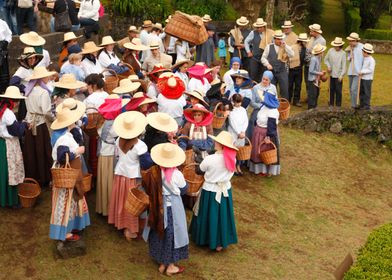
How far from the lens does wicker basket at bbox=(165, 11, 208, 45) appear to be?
41.4ft

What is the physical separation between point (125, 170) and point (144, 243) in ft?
3.74

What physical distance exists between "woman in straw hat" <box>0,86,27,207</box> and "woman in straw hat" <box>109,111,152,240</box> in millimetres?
1415

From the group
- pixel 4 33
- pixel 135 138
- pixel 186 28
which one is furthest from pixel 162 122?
pixel 186 28

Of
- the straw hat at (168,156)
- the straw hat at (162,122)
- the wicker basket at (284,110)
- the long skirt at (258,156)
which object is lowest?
the long skirt at (258,156)

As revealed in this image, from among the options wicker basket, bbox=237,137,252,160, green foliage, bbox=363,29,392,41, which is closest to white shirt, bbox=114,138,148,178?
wicker basket, bbox=237,137,252,160

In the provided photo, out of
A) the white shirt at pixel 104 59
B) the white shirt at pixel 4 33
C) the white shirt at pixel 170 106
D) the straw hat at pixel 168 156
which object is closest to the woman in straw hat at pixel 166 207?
the straw hat at pixel 168 156

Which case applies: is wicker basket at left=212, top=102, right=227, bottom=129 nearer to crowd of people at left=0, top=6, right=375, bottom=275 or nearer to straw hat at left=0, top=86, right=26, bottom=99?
crowd of people at left=0, top=6, right=375, bottom=275

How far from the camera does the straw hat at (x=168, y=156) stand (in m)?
6.68

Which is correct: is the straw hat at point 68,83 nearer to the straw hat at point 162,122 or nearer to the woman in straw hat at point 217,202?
→ the straw hat at point 162,122

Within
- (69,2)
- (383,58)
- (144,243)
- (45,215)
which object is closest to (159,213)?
(144,243)

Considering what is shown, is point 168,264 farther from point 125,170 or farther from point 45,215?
point 45,215

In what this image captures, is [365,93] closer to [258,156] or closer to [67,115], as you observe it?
[258,156]

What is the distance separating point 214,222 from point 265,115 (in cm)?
304

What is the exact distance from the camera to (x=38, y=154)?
856 cm
